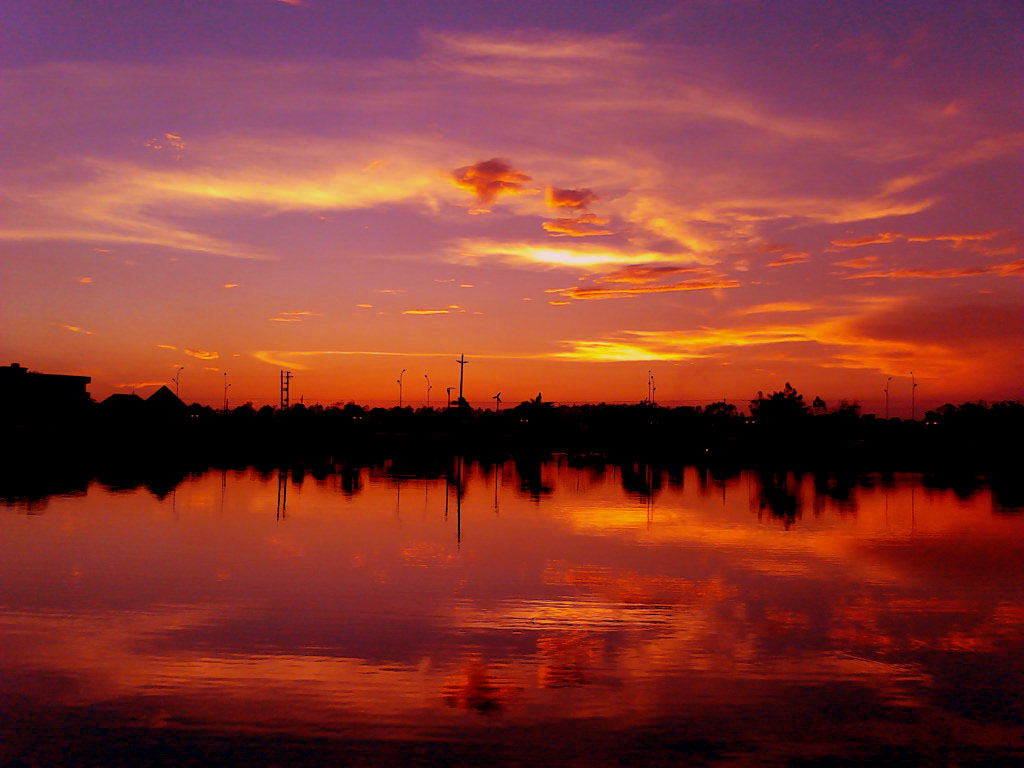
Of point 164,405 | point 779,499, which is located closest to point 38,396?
point 164,405

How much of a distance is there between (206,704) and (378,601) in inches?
322

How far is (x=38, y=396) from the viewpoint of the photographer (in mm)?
124375

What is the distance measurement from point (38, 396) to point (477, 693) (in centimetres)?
12769

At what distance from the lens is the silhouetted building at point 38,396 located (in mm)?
113219

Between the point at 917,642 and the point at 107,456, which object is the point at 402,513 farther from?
the point at 107,456

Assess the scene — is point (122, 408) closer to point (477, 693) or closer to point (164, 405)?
point (164, 405)

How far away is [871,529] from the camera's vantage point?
39438mm

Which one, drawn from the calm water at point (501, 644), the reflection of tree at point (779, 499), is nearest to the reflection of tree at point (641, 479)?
the reflection of tree at point (779, 499)

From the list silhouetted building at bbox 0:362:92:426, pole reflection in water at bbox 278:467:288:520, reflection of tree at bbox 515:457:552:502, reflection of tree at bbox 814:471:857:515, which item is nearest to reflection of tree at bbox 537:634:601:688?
pole reflection in water at bbox 278:467:288:520

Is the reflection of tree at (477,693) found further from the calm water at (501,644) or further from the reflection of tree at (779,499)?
the reflection of tree at (779,499)

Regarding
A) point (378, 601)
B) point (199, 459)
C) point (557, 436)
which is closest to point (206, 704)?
point (378, 601)

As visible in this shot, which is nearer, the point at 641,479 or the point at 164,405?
the point at 641,479

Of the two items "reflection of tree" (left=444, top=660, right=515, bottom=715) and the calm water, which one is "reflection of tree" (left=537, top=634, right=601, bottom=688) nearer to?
the calm water

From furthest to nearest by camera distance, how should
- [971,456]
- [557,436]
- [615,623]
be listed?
1. [557,436]
2. [971,456]
3. [615,623]
